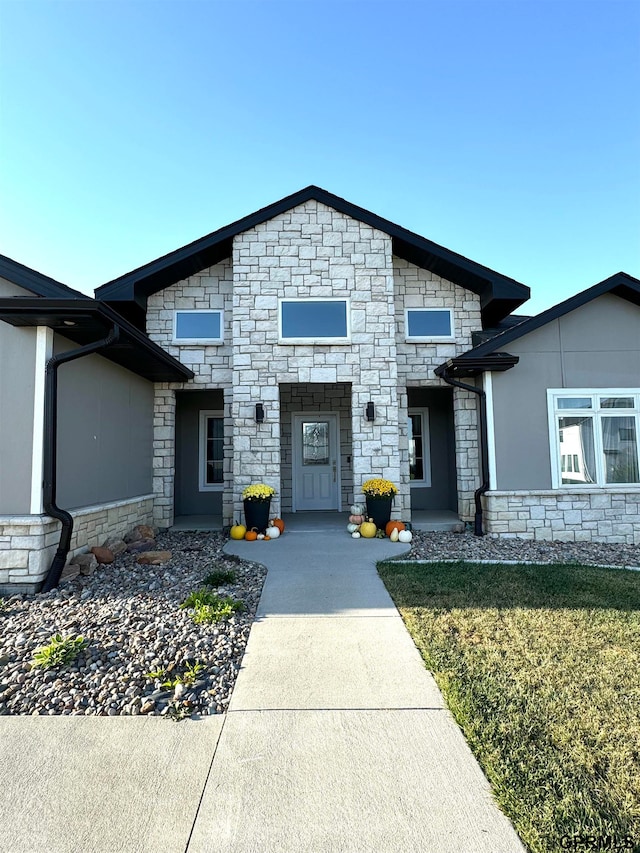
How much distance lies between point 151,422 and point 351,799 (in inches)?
301

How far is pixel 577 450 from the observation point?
765 cm

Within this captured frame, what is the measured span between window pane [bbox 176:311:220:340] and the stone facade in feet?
0.52

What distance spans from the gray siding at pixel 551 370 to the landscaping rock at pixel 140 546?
230 inches

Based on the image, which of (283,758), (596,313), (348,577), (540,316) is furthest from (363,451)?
(283,758)

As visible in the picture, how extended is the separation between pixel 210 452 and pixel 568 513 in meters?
7.37

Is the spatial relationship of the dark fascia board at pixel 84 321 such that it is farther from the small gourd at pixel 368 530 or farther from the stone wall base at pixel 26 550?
the small gourd at pixel 368 530

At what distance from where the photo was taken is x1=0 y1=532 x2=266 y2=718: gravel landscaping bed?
2.76m

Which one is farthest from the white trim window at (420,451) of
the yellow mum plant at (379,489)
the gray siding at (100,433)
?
the gray siding at (100,433)

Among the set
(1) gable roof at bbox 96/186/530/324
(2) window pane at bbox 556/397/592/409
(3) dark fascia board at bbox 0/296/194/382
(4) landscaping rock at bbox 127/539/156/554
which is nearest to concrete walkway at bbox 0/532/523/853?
(3) dark fascia board at bbox 0/296/194/382

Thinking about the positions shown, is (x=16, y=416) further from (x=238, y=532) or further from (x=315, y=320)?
(x=315, y=320)

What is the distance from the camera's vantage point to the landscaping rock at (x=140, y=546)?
663cm

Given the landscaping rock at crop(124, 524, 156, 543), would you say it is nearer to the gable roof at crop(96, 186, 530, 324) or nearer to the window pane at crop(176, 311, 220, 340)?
the window pane at crop(176, 311, 220, 340)

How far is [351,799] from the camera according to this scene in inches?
76.6

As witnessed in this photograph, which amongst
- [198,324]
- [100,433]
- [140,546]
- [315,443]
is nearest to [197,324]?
[198,324]
